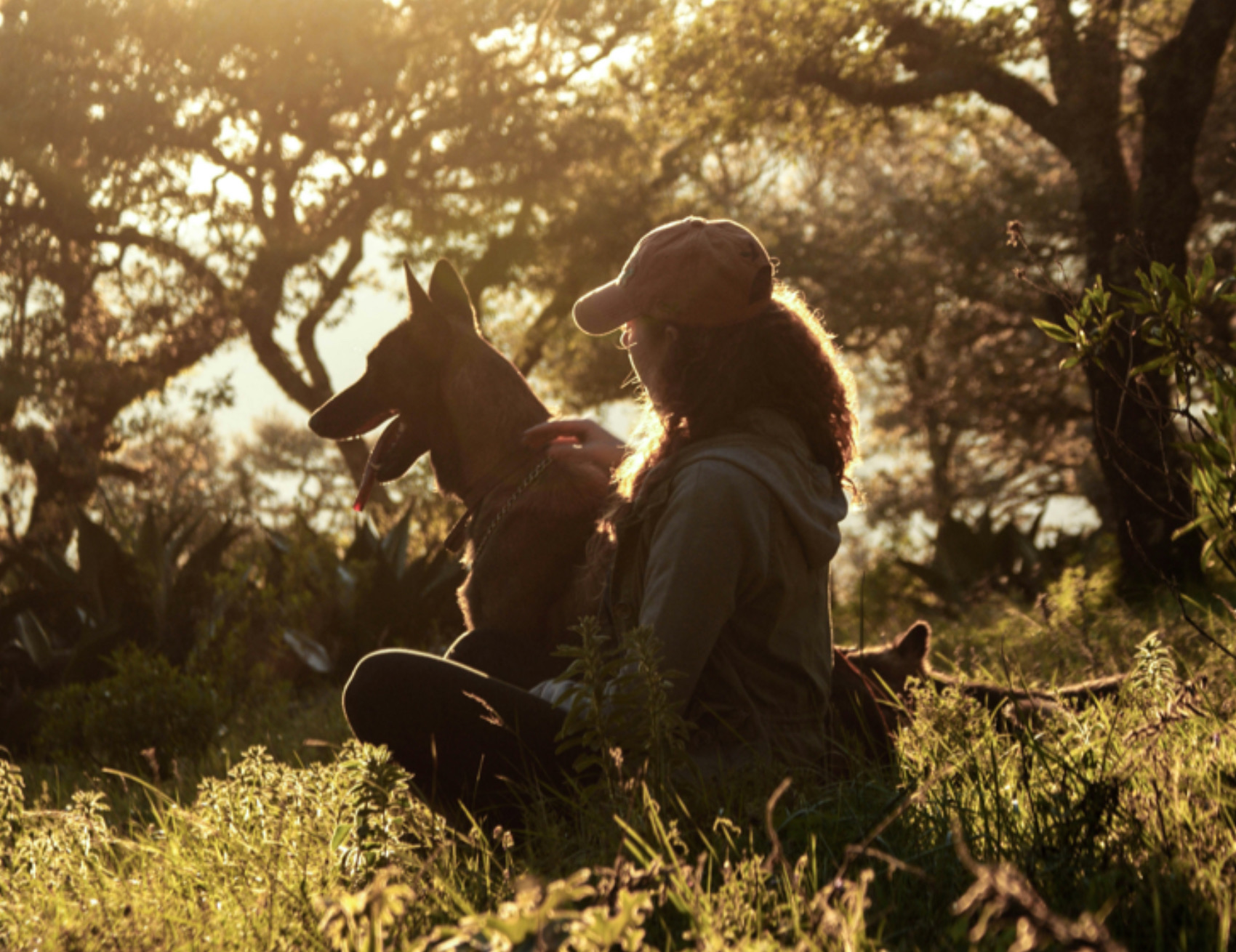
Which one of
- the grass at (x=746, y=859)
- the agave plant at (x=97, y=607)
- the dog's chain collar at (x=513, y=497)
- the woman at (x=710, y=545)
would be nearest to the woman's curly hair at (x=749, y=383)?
the woman at (x=710, y=545)

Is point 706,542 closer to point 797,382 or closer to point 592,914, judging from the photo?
point 797,382

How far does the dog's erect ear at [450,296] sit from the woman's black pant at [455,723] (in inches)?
67.9

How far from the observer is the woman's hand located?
3.26 meters

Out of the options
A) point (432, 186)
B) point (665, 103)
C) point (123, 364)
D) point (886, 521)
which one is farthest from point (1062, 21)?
point (886, 521)

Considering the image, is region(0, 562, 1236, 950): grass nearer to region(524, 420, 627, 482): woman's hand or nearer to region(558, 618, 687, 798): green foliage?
region(558, 618, 687, 798): green foliage

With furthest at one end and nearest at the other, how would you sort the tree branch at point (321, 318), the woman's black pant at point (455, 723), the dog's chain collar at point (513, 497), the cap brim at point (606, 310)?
the tree branch at point (321, 318)
the dog's chain collar at point (513, 497)
the cap brim at point (606, 310)
the woman's black pant at point (455, 723)

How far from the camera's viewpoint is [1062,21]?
809 cm

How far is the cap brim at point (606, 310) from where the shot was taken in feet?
8.39

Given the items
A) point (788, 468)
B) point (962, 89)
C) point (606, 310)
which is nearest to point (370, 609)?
point (606, 310)

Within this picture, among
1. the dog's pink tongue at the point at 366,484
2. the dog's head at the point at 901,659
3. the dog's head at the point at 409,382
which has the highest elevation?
the dog's head at the point at 409,382

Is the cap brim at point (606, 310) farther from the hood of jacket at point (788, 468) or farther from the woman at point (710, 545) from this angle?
the hood of jacket at point (788, 468)

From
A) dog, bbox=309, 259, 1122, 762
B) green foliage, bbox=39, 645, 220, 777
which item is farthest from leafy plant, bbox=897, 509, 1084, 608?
dog, bbox=309, 259, 1122, 762

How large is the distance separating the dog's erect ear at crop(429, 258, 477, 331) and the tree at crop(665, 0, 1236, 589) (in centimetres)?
499

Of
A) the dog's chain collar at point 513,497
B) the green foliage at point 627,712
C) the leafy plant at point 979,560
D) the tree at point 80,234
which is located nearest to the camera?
the green foliage at point 627,712
